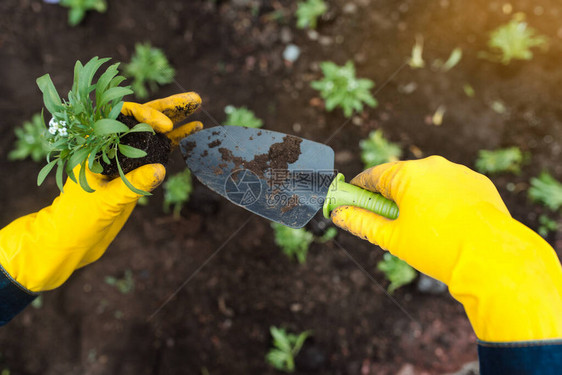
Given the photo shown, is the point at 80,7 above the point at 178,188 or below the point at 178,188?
above

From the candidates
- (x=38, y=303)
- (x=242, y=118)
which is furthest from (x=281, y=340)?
(x=38, y=303)

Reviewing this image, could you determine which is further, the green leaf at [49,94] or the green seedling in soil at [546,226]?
the green seedling in soil at [546,226]

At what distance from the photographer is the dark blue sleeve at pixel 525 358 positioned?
1.36 meters

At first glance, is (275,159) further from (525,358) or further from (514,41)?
(514,41)

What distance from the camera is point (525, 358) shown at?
1401 mm

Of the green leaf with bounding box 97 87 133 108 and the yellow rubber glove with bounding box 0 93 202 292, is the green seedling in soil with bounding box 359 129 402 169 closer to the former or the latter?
the yellow rubber glove with bounding box 0 93 202 292

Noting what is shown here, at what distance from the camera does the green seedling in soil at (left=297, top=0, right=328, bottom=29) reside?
10.3 ft

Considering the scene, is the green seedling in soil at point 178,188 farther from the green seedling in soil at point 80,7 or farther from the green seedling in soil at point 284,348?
the green seedling in soil at point 80,7

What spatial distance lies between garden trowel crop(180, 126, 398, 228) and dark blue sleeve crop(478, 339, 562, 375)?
30.9 inches

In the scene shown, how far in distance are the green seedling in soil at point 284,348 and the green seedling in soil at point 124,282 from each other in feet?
4.15

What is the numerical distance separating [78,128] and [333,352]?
95.7 inches

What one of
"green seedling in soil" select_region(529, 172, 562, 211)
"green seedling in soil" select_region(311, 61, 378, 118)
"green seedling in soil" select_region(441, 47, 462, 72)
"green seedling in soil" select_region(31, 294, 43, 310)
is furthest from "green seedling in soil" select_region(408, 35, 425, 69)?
"green seedling in soil" select_region(31, 294, 43, 310)

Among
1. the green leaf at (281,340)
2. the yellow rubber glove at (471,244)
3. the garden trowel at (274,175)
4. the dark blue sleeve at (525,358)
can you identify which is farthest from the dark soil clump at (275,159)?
the green leaf at (281,340)

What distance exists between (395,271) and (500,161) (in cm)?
130
